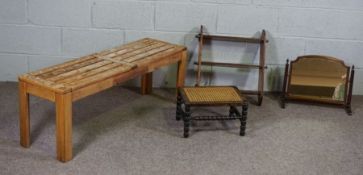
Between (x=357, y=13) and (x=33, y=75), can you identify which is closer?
(x=33, y=75)

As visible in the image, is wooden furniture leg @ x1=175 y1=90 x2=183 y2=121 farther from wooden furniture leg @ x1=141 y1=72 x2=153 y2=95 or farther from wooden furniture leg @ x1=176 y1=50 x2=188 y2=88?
wooden furniture leg @ x1=141 y1=72 x2=153 y2=95

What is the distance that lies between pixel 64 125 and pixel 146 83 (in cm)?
127

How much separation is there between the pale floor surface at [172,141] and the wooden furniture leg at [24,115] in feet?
0.18

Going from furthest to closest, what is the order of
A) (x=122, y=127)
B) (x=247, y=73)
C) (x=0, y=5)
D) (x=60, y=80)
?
(x=247, y=73) < (x=0, y=5) < (x=122, y=127) < (x=60, y=80)

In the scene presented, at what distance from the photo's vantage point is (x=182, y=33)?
371cm

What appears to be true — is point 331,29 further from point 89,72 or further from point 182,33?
point 89,72

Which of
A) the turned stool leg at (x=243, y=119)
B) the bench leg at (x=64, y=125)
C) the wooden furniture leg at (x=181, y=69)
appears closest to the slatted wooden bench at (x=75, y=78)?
the bench leg at (x=64, y=125)

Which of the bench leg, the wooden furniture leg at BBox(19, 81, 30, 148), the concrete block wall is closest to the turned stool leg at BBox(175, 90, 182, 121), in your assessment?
the concrete block wall

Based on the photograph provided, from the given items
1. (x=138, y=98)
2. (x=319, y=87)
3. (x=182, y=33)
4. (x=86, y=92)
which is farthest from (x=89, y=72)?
(x=319, y=87)

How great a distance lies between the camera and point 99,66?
113 inches

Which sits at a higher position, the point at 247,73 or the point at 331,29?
the point at 331,29

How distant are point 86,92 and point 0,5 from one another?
4.91 feet

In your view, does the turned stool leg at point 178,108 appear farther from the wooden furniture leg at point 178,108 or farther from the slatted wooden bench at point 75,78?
the slatted wooden bench at point 75,78

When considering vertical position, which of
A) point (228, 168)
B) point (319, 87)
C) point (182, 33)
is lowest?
point (228, 168)
